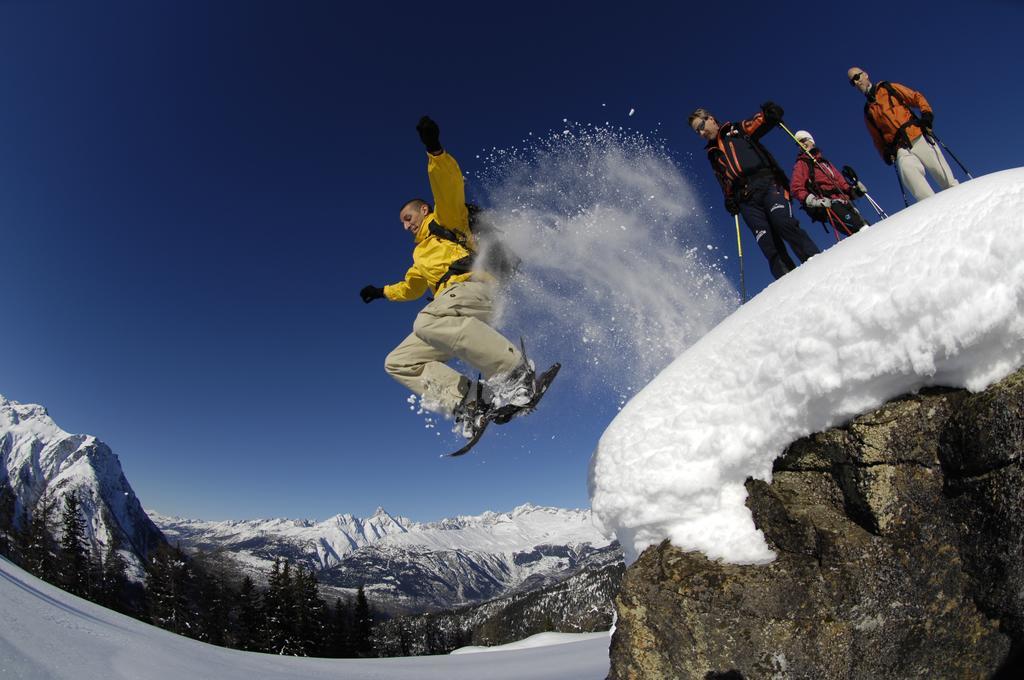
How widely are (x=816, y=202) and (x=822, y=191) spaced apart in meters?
0.86

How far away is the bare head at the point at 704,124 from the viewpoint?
280 inches

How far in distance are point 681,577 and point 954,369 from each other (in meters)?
2.06

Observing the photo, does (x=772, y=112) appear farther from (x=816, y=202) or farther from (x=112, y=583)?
(x=112, y=583)

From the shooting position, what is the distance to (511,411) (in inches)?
230

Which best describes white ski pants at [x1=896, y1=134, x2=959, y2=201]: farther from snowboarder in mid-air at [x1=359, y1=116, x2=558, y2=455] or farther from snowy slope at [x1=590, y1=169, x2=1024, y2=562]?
snowboarder in mid-air at [x1=359, y1=116, x2=558, y2=455]

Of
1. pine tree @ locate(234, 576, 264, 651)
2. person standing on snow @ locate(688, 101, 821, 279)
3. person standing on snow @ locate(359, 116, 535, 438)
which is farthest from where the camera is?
pine tree @ locate(234, 576, 264, 651)

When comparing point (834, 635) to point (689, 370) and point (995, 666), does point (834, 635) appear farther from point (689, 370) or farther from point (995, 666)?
point (689, 370)

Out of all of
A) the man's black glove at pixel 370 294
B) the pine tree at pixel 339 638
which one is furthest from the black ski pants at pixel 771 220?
the pine tree at pixel 339 638

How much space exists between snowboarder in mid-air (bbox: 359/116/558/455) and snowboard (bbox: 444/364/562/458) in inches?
0.5

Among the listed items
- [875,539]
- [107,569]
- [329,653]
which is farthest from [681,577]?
[107,569]

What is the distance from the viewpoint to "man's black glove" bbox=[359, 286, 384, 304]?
6.88 metres

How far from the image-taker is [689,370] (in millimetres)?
3869

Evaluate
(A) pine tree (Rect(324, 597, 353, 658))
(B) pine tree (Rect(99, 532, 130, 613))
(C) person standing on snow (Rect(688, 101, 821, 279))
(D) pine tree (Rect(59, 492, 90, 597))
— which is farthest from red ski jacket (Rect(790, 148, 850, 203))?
(B) pine tree (Rect(99, 532, 130, 613))

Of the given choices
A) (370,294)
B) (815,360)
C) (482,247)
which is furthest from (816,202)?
(370,294)
